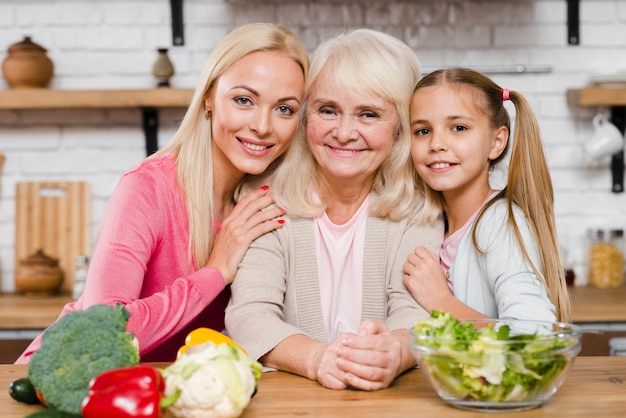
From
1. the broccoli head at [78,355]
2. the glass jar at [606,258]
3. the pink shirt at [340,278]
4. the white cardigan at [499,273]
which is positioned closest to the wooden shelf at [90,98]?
the pink shirt at [340,278]

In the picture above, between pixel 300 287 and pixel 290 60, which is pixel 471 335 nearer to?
pixel 300 287

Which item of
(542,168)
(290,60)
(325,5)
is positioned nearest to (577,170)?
(325,5)

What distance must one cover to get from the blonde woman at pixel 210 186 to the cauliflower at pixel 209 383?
2.22 ft

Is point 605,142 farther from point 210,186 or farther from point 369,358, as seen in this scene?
point 369,358

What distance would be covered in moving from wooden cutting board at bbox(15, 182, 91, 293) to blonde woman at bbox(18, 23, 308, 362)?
4.65ft

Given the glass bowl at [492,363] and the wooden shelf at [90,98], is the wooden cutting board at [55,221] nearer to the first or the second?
the wooden shelf at [90,98]

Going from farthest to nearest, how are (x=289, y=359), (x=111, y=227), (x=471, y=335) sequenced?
(x=111, y=227) → (x=289, y=359) → (x=471, y=335)

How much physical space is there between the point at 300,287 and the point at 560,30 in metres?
2.06

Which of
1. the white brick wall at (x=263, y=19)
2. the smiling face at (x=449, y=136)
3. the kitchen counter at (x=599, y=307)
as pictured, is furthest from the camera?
the white brick wall at (x=263, y=19)

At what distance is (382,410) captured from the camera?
1.39 metres

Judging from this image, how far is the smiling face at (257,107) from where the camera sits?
6.79ft

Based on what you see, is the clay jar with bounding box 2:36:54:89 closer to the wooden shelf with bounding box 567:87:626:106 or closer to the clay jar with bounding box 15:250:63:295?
the clay jar with bounding box 15:250:63:295

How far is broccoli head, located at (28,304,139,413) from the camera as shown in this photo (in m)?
1.29

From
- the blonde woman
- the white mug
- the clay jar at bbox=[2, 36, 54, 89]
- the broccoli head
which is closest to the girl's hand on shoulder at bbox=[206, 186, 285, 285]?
the blonde woman
